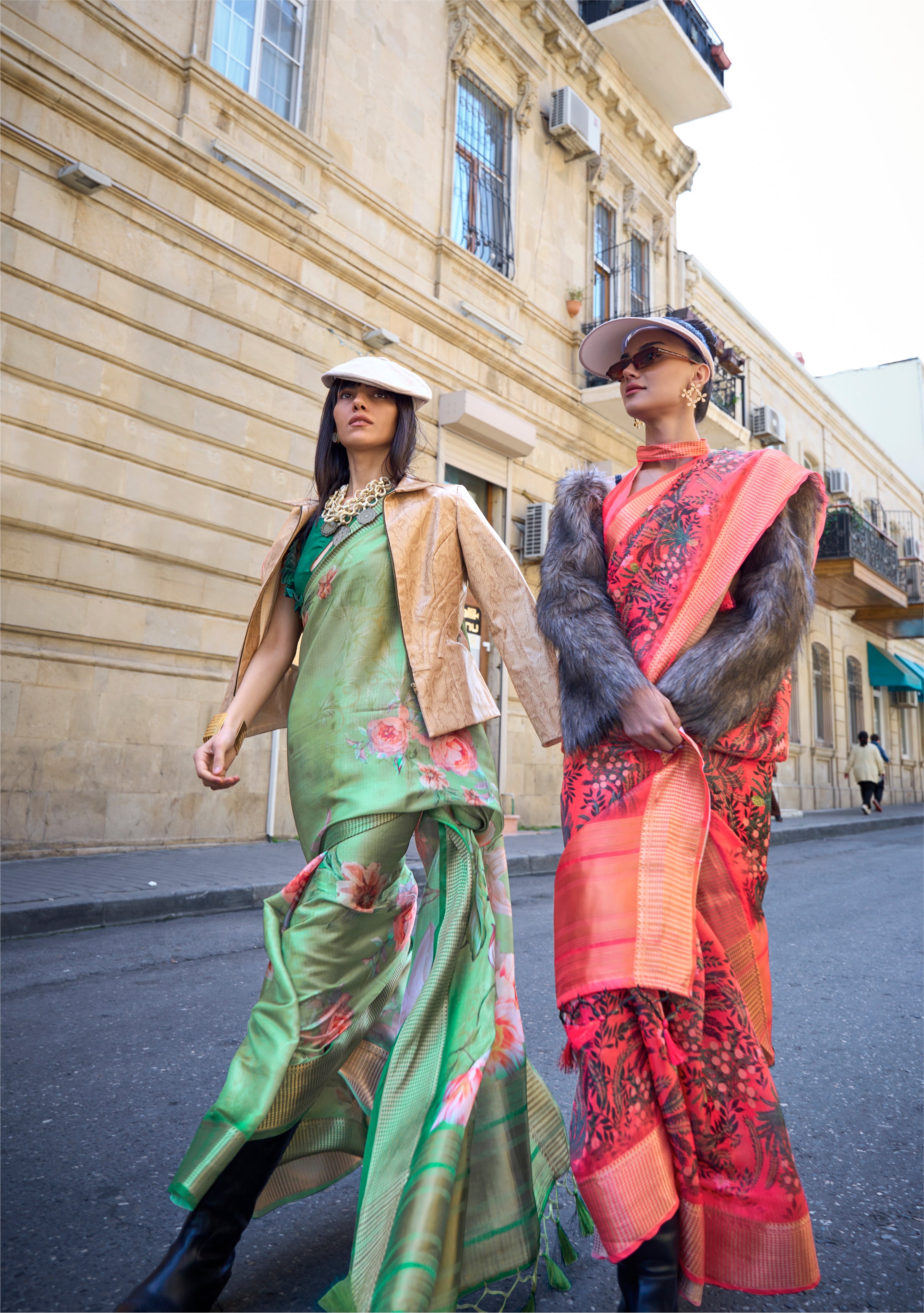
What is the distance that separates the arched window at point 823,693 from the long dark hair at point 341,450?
22687 mm

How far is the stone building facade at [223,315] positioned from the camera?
23.8 feet

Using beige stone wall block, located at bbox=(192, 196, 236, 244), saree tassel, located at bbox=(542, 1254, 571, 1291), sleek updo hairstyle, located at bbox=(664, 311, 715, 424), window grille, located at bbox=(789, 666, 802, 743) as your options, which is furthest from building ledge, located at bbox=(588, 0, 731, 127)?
saree tassel, located at bbox=(542, 1254, 571, 1291)

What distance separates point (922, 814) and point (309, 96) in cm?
1786

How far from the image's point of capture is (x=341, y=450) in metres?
2.42

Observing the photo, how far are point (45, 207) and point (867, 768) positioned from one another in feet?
60.2

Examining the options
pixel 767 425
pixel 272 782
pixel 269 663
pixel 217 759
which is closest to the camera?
pixel 217 759

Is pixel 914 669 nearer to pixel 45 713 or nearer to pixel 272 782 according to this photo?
pixel 272 782

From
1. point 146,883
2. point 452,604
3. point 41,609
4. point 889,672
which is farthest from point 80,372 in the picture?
point 889,672

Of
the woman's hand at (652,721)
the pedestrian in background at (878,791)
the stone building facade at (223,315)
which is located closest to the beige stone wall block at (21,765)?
the stone building facade at (223,315)

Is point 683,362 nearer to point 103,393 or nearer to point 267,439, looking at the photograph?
point 103,393

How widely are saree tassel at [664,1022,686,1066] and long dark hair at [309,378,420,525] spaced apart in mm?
1359

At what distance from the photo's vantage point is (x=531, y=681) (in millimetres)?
2156

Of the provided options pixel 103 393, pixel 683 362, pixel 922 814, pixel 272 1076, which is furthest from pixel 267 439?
pixel 922 814

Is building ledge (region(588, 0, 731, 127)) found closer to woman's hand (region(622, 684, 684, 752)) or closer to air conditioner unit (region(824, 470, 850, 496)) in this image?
air conditioner unit (region(824, 470, 850, 496))
